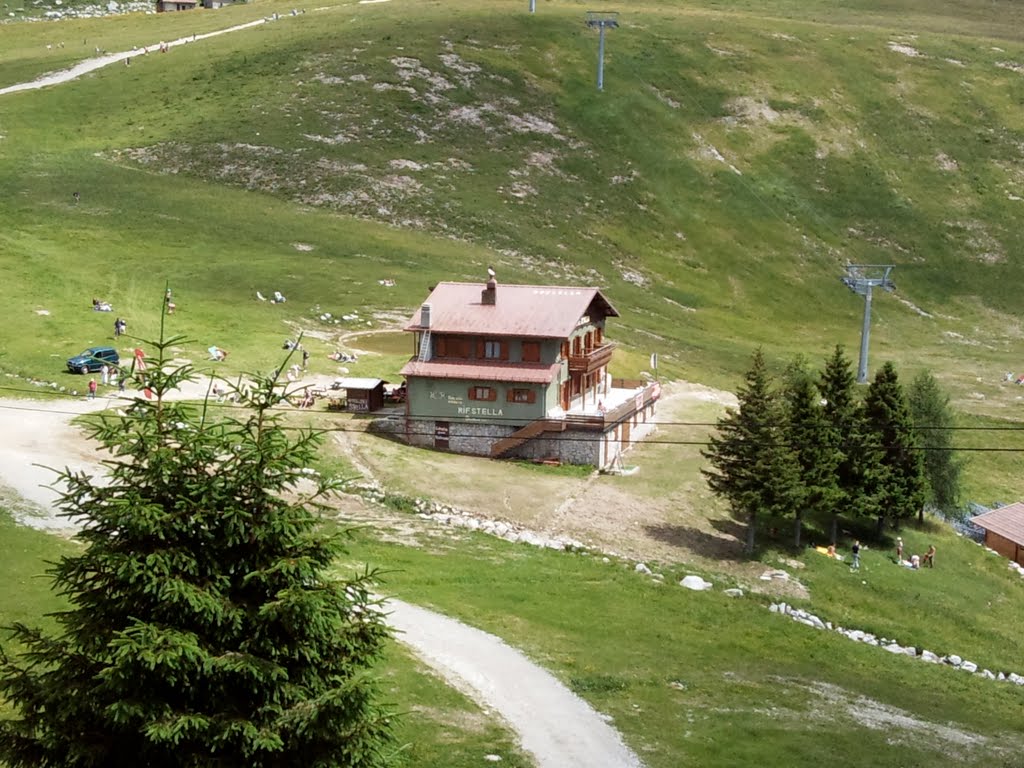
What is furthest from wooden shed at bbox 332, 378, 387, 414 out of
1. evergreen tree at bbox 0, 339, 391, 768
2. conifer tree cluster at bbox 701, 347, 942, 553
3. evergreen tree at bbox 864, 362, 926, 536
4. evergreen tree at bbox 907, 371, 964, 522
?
evergreen tree at bbox 0, 339, 391, 768

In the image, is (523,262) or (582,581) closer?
(582,581)

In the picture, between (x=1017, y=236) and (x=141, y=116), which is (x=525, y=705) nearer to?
(x=141, y=116)

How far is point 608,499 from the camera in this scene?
67.4m

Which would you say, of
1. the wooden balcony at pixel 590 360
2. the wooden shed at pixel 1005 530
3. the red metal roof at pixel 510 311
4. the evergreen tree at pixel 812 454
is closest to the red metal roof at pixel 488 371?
the red metal roof at pixel 510 311

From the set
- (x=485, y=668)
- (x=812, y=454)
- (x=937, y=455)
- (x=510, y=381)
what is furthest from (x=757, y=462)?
(x=485, y=668)

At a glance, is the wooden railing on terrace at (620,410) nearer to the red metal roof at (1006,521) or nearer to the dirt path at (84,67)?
the red metal roof at (1006,521)

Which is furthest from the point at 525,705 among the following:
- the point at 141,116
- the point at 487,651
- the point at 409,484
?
the point at 141,116

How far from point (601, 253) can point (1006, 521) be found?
2684 inches

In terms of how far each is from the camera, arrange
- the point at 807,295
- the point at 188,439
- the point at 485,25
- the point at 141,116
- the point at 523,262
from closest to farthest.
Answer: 1. the point at 188,439
2. the point at 523,262
3. the point at 807,295
4. the point at 141,116
5. the point at 485,25

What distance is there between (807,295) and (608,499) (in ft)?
270

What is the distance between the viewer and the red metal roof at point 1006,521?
7662cm

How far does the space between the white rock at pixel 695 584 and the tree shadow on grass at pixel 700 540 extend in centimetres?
549

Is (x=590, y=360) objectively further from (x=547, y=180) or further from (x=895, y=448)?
(x=547, y=180)

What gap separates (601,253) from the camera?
13875 centimetres
